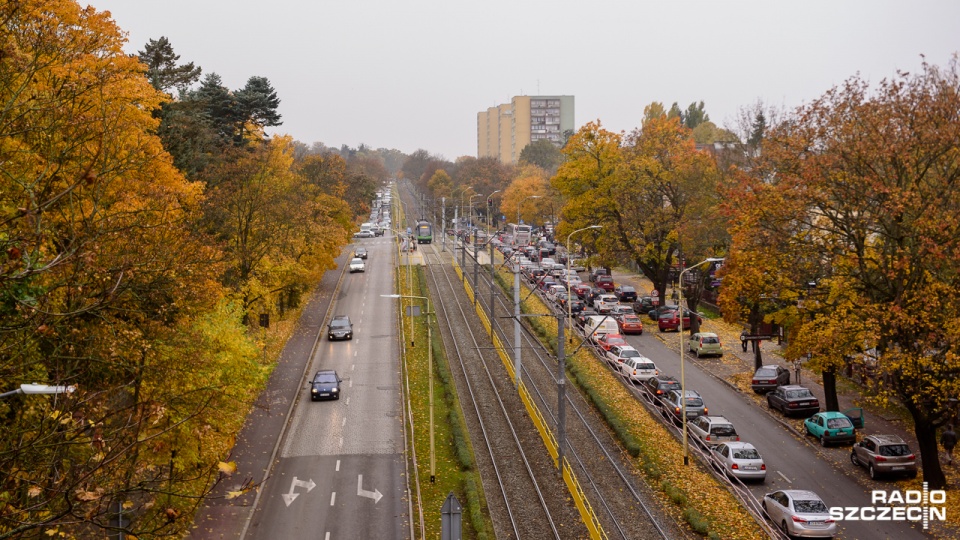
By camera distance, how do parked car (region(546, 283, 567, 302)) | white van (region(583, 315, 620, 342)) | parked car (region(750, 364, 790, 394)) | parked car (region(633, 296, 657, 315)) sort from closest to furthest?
parked car (region(750, 364, 790, 394))
white van (region(583, 315, 620, 342))
parked car (region(633, 296, 657, 315))
parked car (region(546, 283, 567, 302))

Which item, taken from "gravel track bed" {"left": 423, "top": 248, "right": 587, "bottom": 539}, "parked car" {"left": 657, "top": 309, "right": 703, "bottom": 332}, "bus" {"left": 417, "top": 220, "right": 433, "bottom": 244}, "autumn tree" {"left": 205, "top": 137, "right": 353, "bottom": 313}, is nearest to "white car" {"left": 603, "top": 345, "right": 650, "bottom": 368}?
"gravel track bed" {"left": 423, "top": 248, "right": 587, "bottom": 539}

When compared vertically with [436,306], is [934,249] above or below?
above

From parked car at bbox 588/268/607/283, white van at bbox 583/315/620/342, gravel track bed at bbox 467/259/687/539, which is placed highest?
parked car at bbox 588/268/607/283

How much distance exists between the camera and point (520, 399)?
41406 mm

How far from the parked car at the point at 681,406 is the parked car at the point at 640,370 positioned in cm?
431

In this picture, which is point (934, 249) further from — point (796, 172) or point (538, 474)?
point (538, 474)

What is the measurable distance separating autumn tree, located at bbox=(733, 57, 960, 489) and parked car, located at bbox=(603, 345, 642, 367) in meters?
14.7

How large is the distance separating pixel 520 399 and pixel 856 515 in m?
17.7

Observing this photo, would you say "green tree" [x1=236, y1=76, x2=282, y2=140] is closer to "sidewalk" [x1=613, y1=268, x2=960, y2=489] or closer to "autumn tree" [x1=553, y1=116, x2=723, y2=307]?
"autumn tree" [x1=553, y1=116, x2=723, y2=307]

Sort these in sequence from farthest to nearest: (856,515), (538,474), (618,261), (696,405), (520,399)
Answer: (618,261), (520,399), (696,405), (538,474), (856,515)

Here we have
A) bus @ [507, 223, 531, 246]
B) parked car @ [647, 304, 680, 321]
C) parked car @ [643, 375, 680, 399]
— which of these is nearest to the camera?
parked car @ [643, 375, 680, 399]

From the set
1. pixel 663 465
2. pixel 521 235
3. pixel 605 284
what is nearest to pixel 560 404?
pixel 663 465

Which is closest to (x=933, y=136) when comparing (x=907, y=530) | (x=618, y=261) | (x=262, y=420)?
(x=907, y=530)

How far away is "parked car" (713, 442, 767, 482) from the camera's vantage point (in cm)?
2986
